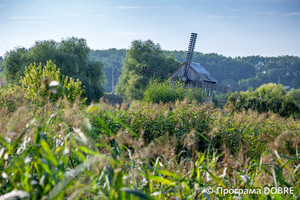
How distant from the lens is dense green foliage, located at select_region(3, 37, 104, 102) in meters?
26.1

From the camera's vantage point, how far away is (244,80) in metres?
81.6

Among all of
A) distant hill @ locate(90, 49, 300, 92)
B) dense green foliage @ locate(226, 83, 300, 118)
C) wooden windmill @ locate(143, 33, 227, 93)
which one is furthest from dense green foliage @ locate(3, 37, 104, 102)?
distant hill @ locate(90, 49, 300, 92)

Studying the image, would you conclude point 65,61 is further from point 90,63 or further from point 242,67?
point 242,67

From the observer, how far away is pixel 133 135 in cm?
546

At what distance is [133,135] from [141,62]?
31.7 meters

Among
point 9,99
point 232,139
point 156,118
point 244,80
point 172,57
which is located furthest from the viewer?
point 244,80

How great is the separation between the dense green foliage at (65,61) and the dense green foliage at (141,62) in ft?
20.0

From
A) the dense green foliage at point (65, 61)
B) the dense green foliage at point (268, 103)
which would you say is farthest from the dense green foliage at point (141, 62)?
the dense green foliage at point (268, 103)

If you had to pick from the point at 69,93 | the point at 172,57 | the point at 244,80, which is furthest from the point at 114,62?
the point at 69,93

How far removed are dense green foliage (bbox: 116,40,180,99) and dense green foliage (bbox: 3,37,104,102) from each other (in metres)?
6.11

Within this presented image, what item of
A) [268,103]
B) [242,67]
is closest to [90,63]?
[268,103]

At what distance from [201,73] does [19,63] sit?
17.5 meters

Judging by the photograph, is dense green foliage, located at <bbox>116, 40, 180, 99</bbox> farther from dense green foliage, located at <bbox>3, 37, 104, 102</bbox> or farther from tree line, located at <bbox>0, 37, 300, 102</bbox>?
dense green foliage, located at <bbox>3, 37, 104, 102</bbox>

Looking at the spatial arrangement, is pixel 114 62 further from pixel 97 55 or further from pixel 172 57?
pixel 172 57
